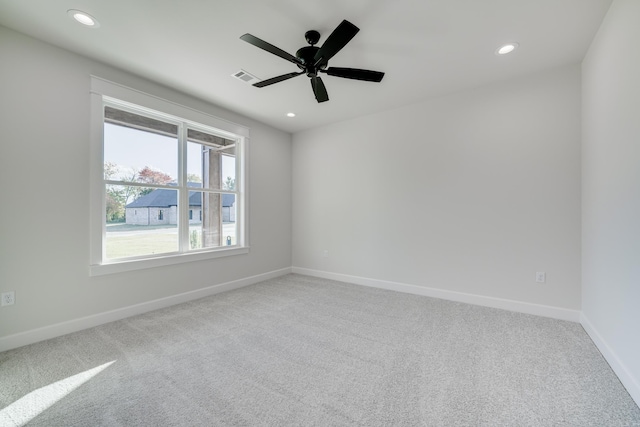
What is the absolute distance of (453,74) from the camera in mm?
2988

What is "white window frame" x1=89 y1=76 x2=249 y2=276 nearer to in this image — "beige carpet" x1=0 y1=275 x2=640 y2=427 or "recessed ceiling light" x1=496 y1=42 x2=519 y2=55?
"beige carpet" x1=0 y1=275 x2=640 y2=427

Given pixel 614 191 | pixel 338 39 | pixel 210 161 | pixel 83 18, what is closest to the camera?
pixel 338 39

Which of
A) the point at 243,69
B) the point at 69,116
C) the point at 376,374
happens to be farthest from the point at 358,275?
the point at 69,116

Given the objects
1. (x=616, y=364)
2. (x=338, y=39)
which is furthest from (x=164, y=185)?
(x=616, y=364)

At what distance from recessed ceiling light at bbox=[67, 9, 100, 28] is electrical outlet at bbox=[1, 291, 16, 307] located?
2.37 m

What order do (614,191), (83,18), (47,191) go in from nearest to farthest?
1. (614,191)
2. (83,18)
3. (47,191)

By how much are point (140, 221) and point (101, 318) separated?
109 cm

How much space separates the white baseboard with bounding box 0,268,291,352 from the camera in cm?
230

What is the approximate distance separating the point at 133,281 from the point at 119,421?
6.14 ft

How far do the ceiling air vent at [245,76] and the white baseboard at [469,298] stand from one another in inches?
126

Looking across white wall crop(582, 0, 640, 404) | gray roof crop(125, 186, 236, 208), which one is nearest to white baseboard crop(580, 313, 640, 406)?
white wall crop(582, 0, 640, 404)

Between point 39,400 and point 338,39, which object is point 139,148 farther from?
point 338,39

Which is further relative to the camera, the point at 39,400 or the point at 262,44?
the point at 262,44

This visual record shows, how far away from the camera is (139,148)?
315 cm
